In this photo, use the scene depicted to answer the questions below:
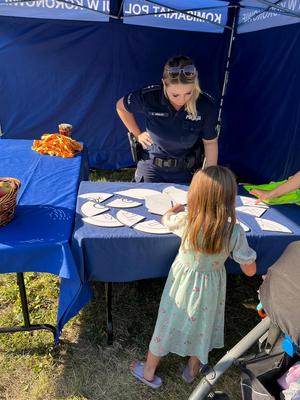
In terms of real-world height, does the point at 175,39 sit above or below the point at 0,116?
above

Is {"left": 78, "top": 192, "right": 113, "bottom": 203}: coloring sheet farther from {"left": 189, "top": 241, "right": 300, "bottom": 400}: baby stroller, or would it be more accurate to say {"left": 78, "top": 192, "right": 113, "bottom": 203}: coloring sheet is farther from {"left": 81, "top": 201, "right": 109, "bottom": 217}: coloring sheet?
{"left": 189, "top": 241, "right": 300, "bottom": 400}: baby stroller

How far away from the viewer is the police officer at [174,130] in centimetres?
237

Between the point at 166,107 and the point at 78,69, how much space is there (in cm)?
244

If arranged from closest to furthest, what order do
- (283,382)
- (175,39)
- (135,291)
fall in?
(283,382), (135,291), (175,39)

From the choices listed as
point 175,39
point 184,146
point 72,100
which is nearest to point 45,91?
point 72,100

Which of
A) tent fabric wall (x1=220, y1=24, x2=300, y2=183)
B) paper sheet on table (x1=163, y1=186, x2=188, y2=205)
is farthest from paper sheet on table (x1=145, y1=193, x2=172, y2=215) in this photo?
tent fabric wall (x1=220, y1=24, x2=300, y2=183)

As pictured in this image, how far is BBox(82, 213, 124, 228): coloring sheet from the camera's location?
173 centimetres

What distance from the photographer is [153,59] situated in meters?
4.45

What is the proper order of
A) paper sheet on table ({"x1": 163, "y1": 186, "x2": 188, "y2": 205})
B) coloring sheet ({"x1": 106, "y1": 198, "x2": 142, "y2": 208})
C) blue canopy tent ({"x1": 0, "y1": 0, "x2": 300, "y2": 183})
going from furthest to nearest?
blue canopy tent ({"x1": 0, "y1": 0, "x2": 300, "y2": 183})
paper sheet on table ({"x1": 163, "y1": 186, "x2": 188, "y2": 205})
coloring sheet ({"x1": 106, "y1": 198, "x2": 142, "y2": 208})

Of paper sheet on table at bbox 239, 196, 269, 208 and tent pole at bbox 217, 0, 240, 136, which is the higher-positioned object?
tent pole at bbox 217, 0, 240, 136

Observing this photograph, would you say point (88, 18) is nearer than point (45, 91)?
Yes

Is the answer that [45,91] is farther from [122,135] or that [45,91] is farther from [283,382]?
[283,382]

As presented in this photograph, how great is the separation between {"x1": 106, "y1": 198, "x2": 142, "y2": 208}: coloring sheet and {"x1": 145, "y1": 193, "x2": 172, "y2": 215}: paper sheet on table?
0.22 feet

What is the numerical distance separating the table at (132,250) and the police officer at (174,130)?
70 centimetres
